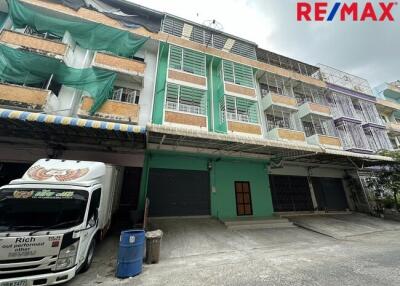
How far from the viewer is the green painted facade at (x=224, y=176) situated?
10.9 m

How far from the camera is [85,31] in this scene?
1076 centimetres

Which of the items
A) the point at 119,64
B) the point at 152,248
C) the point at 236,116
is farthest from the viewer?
the point at 236,116

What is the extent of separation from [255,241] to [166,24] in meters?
16.1

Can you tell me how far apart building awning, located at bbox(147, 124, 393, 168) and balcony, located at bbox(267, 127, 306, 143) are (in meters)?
1.31

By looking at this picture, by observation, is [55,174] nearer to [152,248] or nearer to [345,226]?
[152,248]

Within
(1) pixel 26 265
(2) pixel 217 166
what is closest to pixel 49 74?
(1) pixel 26 265

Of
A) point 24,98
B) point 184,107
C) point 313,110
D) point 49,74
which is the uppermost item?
point 313,110

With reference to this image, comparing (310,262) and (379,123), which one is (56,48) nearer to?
(310,262)

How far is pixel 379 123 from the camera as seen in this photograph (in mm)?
19281

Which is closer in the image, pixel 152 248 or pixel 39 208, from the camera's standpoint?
pixel 39 208

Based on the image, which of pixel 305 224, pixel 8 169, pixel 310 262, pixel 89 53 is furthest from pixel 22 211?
pixel 305 224

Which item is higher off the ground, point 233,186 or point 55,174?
point 233,186

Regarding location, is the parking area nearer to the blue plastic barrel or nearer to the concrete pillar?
the concrete pillar

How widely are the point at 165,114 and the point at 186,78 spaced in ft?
11.5
